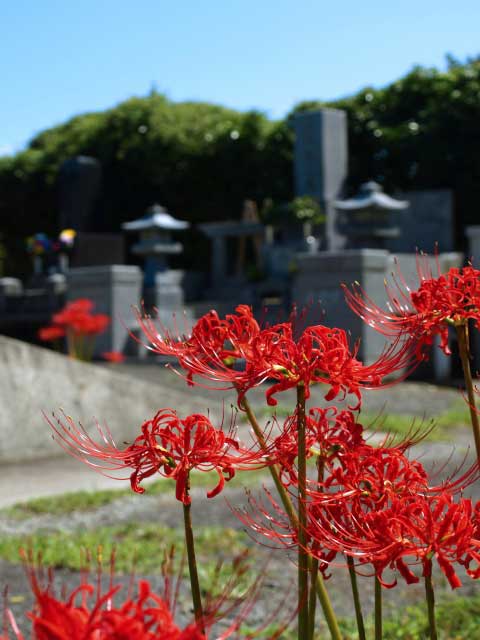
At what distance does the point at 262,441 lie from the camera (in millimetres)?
1296

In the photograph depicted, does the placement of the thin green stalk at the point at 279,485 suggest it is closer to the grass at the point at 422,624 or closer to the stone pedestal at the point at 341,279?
the grass at the point at 422,624

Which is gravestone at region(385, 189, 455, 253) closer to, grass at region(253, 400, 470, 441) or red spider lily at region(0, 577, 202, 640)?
grass at region(253, 400, 470, 441)

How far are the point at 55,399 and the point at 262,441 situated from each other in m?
6.46

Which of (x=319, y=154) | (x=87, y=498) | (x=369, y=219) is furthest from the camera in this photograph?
(x=319, y=154)

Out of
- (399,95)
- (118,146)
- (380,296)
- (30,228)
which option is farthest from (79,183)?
(380,296)

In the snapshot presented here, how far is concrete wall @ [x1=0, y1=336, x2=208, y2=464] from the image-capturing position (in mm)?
7258

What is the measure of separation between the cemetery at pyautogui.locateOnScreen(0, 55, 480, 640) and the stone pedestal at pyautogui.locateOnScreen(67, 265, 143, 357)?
39mm

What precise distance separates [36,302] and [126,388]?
11.6 meters

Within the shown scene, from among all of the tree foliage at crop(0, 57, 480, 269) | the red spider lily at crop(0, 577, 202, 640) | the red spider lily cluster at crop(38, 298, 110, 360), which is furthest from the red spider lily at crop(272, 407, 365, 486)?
the tree foliage at crop(0, 57, 480, 269)

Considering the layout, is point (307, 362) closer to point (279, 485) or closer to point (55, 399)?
point (279, 485)

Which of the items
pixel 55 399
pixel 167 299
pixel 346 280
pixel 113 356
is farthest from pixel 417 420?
pixel 167 299

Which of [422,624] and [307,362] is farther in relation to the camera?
[422,624]

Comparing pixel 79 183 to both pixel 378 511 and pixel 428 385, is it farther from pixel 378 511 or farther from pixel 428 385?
pixel 378 511

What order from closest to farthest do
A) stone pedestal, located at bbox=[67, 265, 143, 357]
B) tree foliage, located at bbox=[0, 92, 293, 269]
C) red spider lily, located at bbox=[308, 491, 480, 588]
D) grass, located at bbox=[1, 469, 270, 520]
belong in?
1. red spider lily, located at bbox=[308, 491, 480, 588]
2. grass, located at bbox=[1, 469, 270, 520]
3. stone pedestal, located at bbox=[67, 265, 143, 357]
4. tree foliage, located at bbox=[0, 92, 293, 269]
